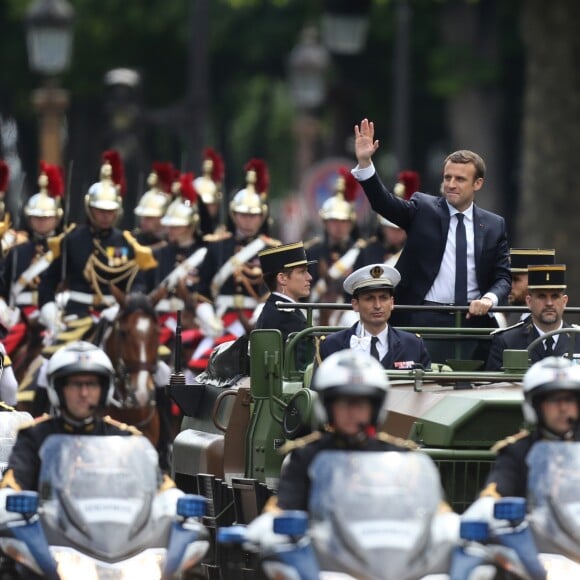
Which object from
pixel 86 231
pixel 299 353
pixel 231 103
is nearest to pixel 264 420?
pixel 299 353

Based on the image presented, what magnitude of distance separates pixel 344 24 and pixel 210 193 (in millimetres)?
6087

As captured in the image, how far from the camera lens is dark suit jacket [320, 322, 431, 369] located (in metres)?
15.9

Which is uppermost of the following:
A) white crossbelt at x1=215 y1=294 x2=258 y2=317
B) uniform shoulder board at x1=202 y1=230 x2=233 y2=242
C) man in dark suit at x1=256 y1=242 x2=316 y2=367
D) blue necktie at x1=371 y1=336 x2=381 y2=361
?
uniform shoulder board at x1=202 y1=230 x2=233 y2=242

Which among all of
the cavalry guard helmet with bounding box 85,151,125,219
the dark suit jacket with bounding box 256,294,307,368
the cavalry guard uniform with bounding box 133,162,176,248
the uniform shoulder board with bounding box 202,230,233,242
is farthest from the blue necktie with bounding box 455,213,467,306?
the cavalry guard uniform with bounding box 133,162,176,248

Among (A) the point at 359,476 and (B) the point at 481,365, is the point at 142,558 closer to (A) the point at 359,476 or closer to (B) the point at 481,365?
(A) the point at 359,476

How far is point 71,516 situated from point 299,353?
15.1ft

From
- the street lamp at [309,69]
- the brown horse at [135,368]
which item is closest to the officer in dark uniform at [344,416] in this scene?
the brown horse at [135,368]

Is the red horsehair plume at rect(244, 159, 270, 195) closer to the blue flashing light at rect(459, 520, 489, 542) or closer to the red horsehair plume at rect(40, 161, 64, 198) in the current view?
the red horsehair plume at rect(40, 161, 64, 198)

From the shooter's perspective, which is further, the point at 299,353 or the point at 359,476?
the point at 299,353

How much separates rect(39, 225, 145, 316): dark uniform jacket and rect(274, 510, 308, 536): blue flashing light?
13.4 m

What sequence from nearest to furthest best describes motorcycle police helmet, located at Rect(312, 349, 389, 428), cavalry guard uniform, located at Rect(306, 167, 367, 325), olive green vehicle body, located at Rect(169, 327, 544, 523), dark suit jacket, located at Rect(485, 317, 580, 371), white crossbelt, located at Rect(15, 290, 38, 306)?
motorcycle police helmet, located at Rect(312, 349, 389, 428), olive green vehicle body, located at Rect(169, 327, 544, 523), dark suit jacket, located at Rect(485, 317, 580, 371), white crossbelt, located at Rect(15, 290, 38, 306), cavalry guard uniform, located at Rect(306, 167, 367, 325)

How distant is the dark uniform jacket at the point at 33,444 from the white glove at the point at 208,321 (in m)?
13.0

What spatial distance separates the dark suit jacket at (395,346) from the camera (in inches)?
627

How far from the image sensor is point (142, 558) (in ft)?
42.2
